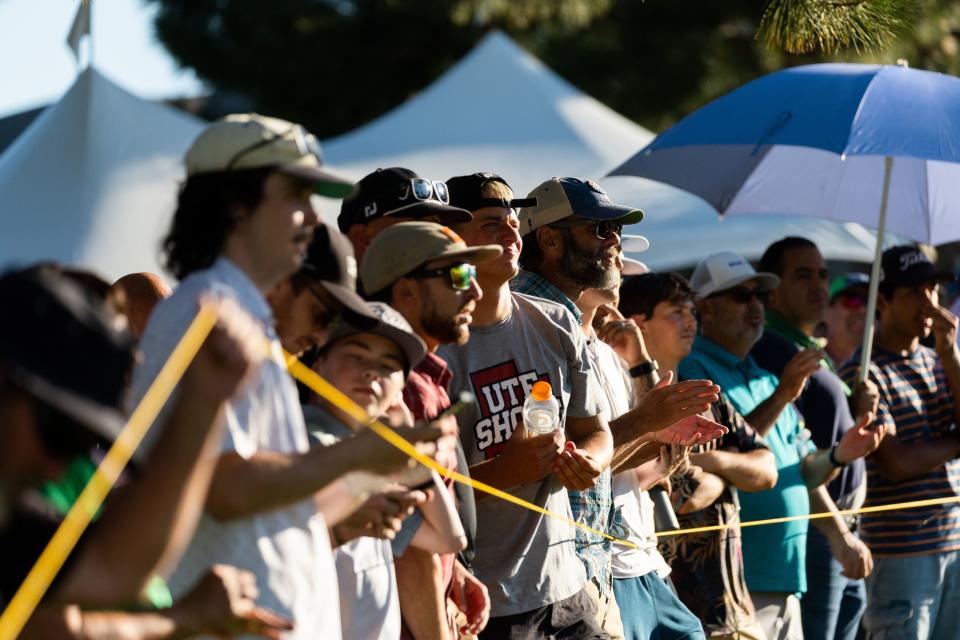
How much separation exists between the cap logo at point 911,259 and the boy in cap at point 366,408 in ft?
14.0

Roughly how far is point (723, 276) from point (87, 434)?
4.33 meters

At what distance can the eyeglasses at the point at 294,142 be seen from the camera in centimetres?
262

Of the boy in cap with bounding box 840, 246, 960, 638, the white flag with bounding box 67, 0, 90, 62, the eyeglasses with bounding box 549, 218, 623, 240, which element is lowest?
the boy in cap with bounding box 840, 246, 960, 638

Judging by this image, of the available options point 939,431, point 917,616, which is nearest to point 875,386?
point 939,431

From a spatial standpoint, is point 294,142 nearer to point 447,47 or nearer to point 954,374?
point 954,374

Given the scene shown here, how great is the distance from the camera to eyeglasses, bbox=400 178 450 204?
13.4ft

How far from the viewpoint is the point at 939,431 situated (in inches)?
262

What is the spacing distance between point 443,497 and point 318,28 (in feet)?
55.1

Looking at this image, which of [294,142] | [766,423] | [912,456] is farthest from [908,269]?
[294,142]

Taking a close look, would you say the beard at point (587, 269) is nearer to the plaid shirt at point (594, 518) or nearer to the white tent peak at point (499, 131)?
the plaid shirt at point (594, 518)

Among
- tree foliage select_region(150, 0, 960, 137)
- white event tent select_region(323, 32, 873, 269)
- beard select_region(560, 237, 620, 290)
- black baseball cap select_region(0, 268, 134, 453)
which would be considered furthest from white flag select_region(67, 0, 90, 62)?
tree foliage select_region(150, 0, 960, 137)

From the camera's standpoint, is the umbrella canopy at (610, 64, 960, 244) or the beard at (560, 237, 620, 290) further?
the umbrella canopy at (610, 64, 960, 244)

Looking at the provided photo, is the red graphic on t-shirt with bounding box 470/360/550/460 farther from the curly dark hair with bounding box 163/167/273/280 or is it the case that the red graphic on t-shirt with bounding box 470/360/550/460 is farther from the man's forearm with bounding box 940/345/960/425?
the man's forearm with bounding box 940/345/960/425

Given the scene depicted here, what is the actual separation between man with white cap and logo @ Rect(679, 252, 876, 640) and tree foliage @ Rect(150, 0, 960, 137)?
12.2 meters
